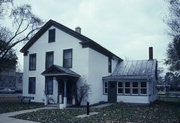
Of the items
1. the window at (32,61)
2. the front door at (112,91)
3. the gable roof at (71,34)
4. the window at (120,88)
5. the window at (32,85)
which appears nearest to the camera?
the gable roof at (71,34)

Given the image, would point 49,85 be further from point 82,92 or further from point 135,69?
point 135,69

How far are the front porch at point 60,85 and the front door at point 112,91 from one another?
4745 millimetres

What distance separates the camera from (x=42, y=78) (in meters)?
26.2

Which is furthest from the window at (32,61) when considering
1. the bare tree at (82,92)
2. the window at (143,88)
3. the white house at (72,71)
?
the window at (143,88)

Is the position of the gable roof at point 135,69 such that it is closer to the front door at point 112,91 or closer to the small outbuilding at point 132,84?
the small outbuilding at point 132,84

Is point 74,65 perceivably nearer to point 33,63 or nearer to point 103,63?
point 103,63

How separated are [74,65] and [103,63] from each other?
428 cm

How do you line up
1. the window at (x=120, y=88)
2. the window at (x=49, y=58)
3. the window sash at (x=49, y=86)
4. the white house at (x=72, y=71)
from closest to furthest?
the white house at (x=72, y=71)
the window sash at (x=49, y=86)
the window at (x=120, y=88)
the window at (x=49, y=58)

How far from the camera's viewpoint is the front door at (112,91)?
25.4m

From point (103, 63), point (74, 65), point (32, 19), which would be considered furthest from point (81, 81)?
point (32, 19)

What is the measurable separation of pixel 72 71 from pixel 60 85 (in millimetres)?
2358

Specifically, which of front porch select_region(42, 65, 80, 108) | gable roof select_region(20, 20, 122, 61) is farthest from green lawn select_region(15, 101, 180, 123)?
gable roof select_region(20, 20, 122, 61)

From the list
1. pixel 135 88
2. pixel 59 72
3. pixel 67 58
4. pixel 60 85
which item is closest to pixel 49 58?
pixel 67 58

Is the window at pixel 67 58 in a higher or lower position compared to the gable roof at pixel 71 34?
lower
